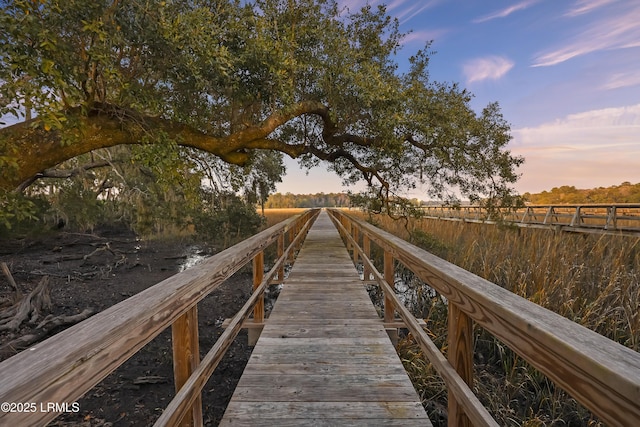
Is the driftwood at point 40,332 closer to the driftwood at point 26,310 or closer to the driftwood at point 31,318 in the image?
the driftwood at point 31,318

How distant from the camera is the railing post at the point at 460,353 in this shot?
1479 millimetres

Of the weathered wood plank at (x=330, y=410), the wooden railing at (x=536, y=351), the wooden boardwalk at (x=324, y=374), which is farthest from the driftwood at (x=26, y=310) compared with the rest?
the wooden railing at (x=536, y=351)

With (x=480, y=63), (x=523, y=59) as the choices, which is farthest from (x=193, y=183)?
(x=480, y=63)

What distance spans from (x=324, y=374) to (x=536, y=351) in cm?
185

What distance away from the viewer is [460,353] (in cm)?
150

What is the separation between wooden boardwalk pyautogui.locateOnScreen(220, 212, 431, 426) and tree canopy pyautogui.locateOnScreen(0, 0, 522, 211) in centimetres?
324

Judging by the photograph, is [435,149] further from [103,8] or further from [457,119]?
[103,8]

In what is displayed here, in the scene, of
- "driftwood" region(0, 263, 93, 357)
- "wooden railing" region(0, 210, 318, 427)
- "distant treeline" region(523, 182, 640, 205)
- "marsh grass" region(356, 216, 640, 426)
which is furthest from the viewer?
"distant treeline" region(523, 182, 640, 205)

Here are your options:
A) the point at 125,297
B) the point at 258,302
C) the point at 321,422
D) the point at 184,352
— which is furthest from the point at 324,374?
the point at 125,297

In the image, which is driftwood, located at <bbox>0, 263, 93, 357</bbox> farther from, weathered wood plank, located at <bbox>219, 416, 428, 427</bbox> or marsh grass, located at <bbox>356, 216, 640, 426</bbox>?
marsh grass, located at <bbox>356, 216, 640, 426</bbox>

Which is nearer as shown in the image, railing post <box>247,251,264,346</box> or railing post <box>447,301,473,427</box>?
railing post <box>447,301,473,427</box>

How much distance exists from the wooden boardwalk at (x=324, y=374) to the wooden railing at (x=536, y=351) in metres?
0.65

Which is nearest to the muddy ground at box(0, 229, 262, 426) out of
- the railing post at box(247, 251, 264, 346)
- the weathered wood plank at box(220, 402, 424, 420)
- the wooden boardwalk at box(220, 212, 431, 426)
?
the railing post at box(247, 251, 264, 346)

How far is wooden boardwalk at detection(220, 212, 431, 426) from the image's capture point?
6.57 feet
